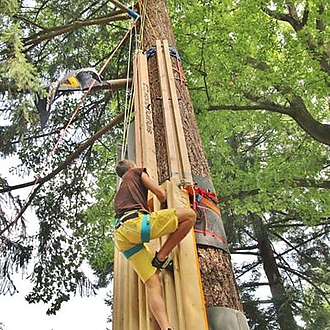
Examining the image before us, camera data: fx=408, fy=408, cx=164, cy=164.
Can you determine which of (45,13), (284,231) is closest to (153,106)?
(45,13)

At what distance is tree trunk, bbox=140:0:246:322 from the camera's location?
1826mm

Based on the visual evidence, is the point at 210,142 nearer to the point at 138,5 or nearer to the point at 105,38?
the point at 105,38

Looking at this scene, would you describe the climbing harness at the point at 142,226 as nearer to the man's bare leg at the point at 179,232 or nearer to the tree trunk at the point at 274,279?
the man's bare leg at the point at 179,232

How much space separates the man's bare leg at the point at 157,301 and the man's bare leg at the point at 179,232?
3.8 inches

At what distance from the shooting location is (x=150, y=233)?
1777 millimetres

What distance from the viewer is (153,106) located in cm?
290

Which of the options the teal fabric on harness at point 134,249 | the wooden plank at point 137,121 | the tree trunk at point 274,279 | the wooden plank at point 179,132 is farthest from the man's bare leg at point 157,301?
the tree trunk at point 274,279

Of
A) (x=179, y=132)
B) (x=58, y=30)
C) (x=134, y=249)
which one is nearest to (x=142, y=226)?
(x=134, y=249)

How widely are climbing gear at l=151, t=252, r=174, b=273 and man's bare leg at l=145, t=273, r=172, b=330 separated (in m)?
0.04

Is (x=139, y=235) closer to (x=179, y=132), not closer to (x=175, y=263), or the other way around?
(x=175, y=263)

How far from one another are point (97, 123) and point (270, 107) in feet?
7.77

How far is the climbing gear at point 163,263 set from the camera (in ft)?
5.60

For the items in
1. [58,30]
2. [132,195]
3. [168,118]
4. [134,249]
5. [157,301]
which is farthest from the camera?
[58,30]

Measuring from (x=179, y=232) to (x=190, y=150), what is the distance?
36.7 inches
